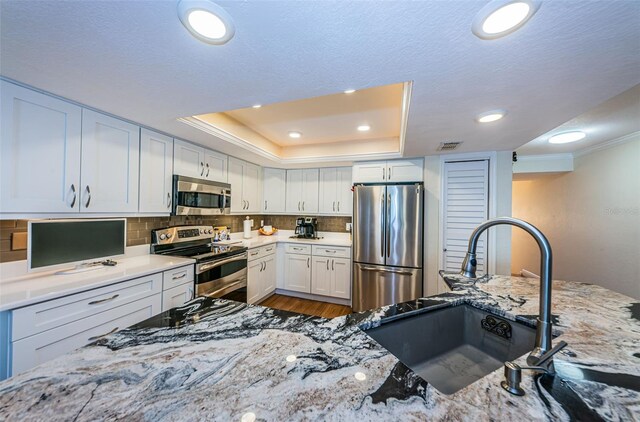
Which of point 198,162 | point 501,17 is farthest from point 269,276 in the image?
point 501,17

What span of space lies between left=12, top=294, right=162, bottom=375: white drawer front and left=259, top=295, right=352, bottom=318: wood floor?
70.5 inches

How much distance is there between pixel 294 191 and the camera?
161 inches

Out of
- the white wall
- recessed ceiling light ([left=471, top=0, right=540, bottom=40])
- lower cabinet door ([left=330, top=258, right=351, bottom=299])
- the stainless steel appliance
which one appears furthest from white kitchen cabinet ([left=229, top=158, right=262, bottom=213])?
the white wall

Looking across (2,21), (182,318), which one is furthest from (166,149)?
(182,318)

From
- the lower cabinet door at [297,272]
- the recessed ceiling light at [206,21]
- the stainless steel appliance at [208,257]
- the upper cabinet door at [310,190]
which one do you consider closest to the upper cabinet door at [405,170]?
→ the upper cabinet door at [310,190]

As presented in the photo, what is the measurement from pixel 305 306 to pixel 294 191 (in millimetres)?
1929

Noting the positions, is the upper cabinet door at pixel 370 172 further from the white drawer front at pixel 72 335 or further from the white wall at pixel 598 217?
the white wall at pixel 598 217

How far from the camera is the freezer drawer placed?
115 inches

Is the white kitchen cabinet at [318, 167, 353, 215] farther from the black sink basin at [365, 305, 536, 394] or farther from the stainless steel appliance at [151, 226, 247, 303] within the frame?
the black sink basin at [365, 305, 536, 394]

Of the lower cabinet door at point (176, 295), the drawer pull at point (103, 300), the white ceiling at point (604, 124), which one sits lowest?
the lower cabinet door at point (176, 295)

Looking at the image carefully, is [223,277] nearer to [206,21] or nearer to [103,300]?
[103,300]

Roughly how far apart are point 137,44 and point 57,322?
167 centimetres

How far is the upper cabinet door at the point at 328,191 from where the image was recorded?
3869 millimetres

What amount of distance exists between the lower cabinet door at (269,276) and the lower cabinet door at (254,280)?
11 centimetres
